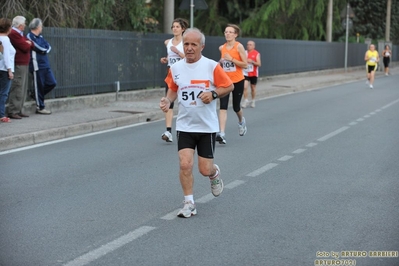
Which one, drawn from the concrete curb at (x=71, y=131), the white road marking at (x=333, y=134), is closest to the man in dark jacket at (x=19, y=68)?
the concrete curb at (x=71, y=131)

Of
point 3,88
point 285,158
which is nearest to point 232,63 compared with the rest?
point 285,158

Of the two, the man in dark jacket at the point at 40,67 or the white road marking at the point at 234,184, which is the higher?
the man in dark jacket at the point at 40,67

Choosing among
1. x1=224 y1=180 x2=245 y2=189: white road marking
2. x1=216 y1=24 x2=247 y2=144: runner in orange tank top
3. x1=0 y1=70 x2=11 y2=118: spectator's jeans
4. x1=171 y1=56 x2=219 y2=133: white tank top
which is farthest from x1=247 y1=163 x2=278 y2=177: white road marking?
x1=0 y1=70 x2=11 y2=118: spectator's jeans

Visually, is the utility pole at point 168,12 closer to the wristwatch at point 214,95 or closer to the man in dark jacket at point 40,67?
the man in dark jacket at point 40,67

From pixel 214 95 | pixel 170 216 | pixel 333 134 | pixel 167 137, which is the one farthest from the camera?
pixel 333 134

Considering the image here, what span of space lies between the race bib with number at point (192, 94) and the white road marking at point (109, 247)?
1206 mm

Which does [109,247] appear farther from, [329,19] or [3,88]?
[329,19]

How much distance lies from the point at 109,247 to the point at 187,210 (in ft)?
4.01

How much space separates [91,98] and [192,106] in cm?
1039

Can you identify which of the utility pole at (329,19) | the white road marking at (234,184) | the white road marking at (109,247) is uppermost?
the utility pole at (329,19)

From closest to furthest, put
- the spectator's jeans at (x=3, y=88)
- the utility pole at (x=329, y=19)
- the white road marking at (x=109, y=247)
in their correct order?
the white road marking at (x=109, y=247) < the spectator's jeans at (x=3, y=88) < the utility pole at (x=329, y=19)

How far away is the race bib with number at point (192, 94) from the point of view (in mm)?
6789

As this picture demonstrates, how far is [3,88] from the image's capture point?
13.2 meters

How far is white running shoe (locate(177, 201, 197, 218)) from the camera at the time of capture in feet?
22.2
